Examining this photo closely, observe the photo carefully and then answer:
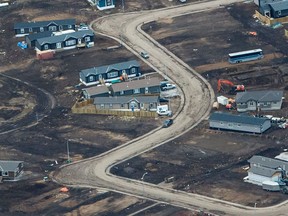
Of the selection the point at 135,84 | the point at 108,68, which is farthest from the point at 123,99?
the point at 108,68

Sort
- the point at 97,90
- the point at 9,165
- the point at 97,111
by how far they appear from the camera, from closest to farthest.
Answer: the point at 9,165
the point at 97,111
the point at 97,90

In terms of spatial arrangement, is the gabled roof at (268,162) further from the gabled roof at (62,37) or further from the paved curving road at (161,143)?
the gabled roof at (62,37)

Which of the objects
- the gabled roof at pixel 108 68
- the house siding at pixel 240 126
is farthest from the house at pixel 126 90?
the house siding at pixel 240 126

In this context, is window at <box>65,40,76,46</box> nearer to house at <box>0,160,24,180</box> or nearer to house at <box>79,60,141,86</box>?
house at <box>79,60,141,86</box>

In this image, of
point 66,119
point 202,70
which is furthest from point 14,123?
point 202,70

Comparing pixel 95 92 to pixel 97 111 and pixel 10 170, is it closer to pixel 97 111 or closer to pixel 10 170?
pixel 97 111

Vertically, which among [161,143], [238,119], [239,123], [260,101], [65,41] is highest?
[65,41]

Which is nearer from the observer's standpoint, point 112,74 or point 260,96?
point 260,96
